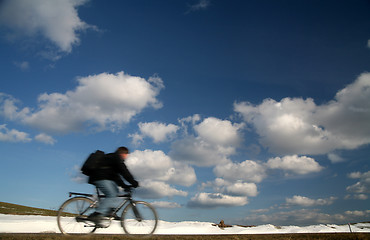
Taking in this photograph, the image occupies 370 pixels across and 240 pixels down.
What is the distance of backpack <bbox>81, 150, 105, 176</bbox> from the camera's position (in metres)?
6.08

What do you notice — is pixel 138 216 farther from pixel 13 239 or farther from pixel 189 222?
pixel 189 222

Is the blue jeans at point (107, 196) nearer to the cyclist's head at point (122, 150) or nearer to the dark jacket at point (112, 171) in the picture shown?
the dark jacket at point (112, 171)

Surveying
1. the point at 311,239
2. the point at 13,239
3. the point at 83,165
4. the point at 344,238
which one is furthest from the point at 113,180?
the point at 344,238

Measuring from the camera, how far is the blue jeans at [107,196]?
20.3ft

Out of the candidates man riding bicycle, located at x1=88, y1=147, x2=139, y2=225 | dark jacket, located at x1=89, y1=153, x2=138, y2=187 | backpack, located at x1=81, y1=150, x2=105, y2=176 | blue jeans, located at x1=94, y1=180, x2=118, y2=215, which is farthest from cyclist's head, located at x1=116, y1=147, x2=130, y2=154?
blue jeans, located at x1=94, y1=180, x2=118, y2=215

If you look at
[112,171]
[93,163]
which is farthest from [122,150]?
[93,163]

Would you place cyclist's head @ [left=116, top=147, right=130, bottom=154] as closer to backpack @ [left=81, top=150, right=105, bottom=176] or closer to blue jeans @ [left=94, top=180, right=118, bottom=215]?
backpack @ [left=81, top=150, right=105, bottom=176]

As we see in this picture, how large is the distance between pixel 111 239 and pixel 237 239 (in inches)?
120

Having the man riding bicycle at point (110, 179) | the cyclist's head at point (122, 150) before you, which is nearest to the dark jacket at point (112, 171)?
the man riding bicycle at point (110, 179)

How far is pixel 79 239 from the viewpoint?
5719mm

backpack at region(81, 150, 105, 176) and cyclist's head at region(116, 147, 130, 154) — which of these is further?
cyclist's head at region(116, 147, 130, 154)

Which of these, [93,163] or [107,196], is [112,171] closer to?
[93,163]

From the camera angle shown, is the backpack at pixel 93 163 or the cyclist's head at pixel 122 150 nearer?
the backpack at pixel 93 163

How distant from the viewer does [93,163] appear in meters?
6.08
